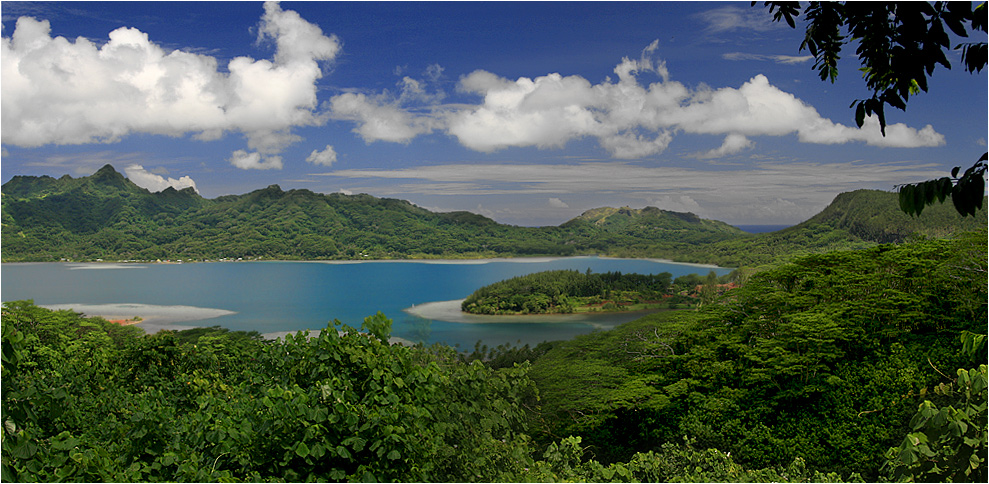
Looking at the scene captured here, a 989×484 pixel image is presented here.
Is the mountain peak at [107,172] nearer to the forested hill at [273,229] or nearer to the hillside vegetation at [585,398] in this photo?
the forested hill at [273,229]

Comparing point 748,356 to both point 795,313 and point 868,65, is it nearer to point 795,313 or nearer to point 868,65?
point 795,313

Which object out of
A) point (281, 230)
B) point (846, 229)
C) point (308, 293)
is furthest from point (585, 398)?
point (281, 230)

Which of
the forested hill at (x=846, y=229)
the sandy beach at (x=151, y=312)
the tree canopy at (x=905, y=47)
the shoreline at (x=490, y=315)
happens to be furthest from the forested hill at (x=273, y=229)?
the tree canopy at (x=905, y=47)

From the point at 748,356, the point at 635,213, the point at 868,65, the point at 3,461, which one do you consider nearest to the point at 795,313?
the point at 748,356

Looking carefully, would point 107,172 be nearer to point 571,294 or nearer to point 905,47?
point 571,294

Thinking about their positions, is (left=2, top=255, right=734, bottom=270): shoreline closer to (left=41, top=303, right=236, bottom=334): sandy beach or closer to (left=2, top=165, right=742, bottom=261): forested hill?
(left=2, top=165, right=742, bottom=261): forested hill
